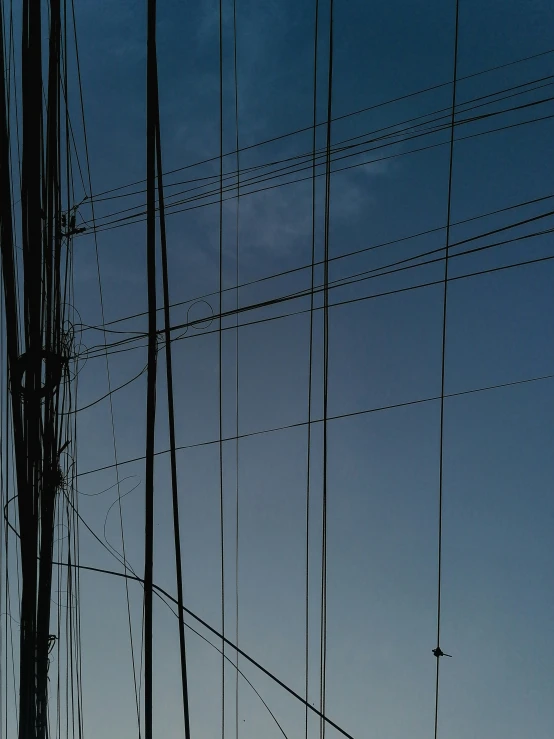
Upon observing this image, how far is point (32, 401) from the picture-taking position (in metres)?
4.04

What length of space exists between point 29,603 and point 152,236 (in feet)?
7.23

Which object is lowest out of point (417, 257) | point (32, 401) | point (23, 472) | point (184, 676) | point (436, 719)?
point (436, 719)

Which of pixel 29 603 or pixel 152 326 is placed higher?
pixel 152 326

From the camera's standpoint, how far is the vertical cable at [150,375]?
323cm

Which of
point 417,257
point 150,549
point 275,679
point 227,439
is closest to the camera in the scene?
point 150,549

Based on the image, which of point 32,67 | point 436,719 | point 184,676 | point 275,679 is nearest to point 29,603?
point 184,676

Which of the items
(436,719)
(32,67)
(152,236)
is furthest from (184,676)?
(32,67)

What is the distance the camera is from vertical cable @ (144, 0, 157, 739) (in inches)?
127

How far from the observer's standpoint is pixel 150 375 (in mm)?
3623

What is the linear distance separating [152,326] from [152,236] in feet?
1.48

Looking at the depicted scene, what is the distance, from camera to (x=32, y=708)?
12.9 ft

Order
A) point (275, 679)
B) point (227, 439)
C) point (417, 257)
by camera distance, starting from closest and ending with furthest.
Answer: point (275, 679), point (417, 257), point (227, 439)

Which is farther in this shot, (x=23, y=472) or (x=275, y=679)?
(x=275, y=679)

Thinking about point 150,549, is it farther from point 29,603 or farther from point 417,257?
point 417,257
